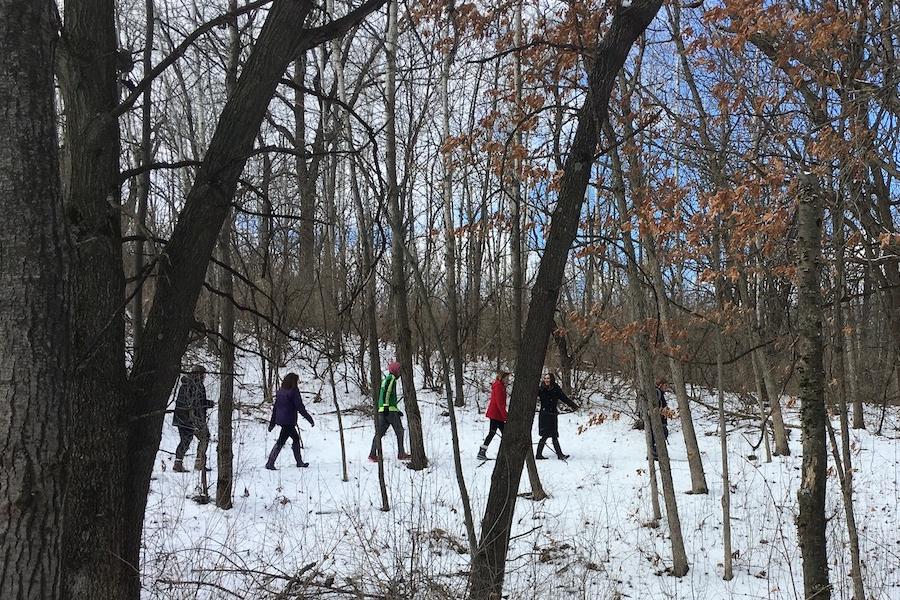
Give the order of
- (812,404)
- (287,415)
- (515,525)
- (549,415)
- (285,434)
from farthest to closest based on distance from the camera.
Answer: (549,415), (287,415), (285,434), (515,525), (812,404)

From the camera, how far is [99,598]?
268 centimetres

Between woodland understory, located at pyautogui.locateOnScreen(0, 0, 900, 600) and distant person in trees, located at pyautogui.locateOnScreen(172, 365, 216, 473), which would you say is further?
distant person in trees, located at pyautogui.locateOnScreen(172, 365, 216, 473)

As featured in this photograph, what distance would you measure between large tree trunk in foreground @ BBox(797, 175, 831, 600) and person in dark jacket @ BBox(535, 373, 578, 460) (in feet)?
23.4

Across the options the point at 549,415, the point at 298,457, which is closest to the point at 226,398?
the point at 298,457

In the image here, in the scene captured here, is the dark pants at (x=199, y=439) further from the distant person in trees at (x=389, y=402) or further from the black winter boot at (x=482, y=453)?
the black winter boot at (x=482, y=453)

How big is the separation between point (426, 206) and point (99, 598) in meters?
16.7

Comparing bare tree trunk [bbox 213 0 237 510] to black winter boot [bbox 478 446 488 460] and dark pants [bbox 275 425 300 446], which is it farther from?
black winter boot [bbox 478 446 488 460]

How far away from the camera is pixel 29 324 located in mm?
2025

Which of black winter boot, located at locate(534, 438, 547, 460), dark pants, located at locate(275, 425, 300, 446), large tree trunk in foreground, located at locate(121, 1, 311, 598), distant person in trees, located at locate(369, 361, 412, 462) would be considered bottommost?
black winter boot, located at locate(534, 438, 547, 460)

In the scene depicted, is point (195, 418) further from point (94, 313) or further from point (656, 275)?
point (656, 275)

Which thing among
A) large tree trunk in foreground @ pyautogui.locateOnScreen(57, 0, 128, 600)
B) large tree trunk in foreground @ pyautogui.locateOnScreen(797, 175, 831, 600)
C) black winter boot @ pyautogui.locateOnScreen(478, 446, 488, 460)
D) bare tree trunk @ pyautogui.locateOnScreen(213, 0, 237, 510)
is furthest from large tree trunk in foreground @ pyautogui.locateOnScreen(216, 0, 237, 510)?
large tree trunk in foreground @ pyautogui.locateOnScreen(797, 175, 831, 600)

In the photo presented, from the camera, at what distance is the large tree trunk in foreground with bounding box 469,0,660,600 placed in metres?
4.04

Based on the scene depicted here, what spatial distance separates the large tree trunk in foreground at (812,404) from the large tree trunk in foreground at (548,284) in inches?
57.7

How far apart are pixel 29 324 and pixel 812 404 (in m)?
4.32
